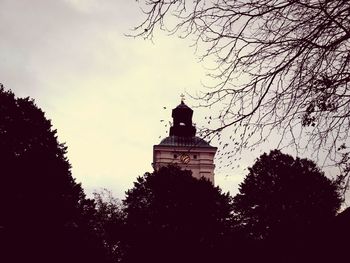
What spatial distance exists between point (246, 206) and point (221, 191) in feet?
10.3

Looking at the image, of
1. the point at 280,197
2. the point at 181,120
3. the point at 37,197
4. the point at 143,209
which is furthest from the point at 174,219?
the point at 181,120

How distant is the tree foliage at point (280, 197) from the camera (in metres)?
32.4

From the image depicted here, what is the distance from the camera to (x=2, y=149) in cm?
2331

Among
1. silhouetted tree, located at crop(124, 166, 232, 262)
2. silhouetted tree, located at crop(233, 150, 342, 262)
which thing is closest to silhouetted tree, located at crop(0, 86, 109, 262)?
silhouetted tree, located at crop(124, 166, 232, 262)

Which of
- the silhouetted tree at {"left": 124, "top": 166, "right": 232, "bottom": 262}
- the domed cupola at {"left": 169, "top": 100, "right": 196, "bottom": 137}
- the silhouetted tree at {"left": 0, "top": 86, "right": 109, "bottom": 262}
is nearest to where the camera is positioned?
the silhouetted tree at {"left": 0, "top": 86, "right": 109, "bottom": 262}

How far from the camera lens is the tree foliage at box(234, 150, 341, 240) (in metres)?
32.4

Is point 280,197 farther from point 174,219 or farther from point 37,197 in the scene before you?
point 37,197

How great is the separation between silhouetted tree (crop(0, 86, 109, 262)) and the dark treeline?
55 mm

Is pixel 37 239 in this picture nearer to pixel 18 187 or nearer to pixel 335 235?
pixel 18 187

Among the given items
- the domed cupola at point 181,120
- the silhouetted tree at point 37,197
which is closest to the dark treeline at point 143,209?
the silhouetted tree at point 37,197

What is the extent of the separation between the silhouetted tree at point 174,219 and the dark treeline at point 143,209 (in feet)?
0.24

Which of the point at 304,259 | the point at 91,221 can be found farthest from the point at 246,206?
the point at 304,259

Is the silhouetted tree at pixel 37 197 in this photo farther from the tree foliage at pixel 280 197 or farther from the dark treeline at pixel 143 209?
the tree foliage at pixel 280 197

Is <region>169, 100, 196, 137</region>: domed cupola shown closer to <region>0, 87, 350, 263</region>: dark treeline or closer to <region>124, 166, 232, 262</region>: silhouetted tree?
<region>0, 87, 350, 263</region>: dark treeline
